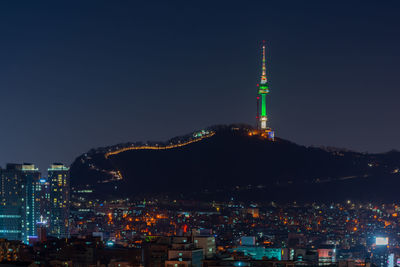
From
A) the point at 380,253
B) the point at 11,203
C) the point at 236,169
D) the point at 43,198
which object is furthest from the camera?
the point at 236,169

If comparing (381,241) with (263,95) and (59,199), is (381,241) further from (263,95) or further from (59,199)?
(263,95)

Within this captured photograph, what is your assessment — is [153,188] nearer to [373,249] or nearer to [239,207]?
[239,207]

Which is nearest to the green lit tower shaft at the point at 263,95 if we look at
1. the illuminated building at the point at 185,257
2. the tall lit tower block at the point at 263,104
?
the tall lit tower block at the point at 263,104

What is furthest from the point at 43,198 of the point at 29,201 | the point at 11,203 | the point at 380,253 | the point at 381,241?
the point at 380,253

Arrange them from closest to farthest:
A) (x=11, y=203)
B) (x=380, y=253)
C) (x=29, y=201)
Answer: (x=380, y=253), (x=11, y=203), (x=29, y=201)

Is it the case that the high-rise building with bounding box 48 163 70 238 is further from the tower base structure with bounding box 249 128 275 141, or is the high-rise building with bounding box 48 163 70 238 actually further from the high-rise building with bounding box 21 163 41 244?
the tower base structure with bounding box 249 128 275 141

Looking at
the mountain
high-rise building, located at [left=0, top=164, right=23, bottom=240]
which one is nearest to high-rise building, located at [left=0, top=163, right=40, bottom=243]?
high-rise building, located at [left=0, top=164, right=23, bottom=240]

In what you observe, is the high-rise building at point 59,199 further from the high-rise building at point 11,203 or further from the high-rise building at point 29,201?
the high-rise building at point 11,203

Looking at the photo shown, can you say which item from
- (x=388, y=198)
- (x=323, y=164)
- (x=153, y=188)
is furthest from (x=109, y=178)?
(x=388, y=198)
